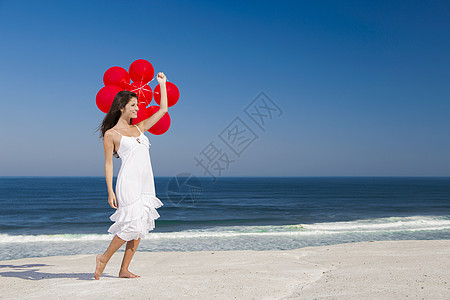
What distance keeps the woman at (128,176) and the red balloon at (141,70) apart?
1203 millimetres

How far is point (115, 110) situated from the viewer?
4336 mm

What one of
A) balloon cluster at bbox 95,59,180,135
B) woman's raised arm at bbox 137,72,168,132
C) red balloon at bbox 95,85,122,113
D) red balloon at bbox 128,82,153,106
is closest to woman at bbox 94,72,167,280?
woman's raised arm at bbox 137,72,168,132

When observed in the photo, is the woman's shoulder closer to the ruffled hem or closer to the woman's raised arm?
the woman's raised arm

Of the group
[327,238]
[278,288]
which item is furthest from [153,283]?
[327,238]

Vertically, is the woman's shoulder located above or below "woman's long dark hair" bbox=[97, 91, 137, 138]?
below

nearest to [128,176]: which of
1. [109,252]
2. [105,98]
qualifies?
[109,252]

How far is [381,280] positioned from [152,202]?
2868 millimetres

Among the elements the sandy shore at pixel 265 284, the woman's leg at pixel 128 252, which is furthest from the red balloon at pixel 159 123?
the sandy shore at pixel 265 284

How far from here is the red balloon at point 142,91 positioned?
5445 mm

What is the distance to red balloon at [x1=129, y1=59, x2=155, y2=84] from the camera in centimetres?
545

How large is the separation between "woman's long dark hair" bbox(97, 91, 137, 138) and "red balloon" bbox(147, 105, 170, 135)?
1.00 meters

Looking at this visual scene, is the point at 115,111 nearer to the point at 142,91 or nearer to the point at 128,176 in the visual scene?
the point at 128,176

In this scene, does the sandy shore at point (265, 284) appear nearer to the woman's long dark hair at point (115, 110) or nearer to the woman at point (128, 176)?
the woman at point (128, 176)

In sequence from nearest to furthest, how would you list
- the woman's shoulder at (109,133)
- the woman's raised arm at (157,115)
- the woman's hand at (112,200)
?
the woman's hand at (112,200), the woman's shoulder at (109,133), the woman's raised arm at (157,115)
